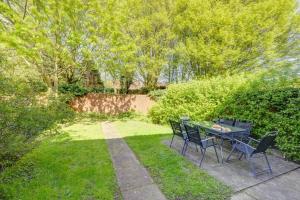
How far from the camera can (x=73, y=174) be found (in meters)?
3.95

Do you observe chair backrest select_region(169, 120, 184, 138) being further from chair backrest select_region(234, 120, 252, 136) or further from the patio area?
chair backrest select_region(234, 120, 252, 136)

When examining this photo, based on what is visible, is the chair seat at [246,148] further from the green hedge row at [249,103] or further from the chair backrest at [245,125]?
the green hedge row at [249,103]

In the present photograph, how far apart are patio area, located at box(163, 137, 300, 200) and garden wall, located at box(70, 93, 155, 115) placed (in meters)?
8.69

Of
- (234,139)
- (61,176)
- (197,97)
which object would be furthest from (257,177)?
(197,97)

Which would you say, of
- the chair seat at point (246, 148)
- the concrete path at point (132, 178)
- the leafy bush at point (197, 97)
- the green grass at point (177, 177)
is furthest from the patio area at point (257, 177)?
the leafy bush at point (197, 97)

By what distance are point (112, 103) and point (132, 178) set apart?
10170 mm

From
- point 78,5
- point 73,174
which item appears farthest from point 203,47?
point 73,174

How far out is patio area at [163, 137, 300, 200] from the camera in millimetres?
3219

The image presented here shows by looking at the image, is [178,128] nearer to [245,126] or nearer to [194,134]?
[194,134]

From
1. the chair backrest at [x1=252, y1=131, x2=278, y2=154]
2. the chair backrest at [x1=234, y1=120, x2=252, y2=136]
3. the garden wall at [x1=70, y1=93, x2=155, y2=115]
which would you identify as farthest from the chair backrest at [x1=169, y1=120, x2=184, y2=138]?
the garden wall at [x1=70, y1=93, x2=155, y2=115]

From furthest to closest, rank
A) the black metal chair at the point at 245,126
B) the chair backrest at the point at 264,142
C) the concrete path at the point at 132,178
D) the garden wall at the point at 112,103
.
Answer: the garden wall at the point at 112,103
the black metal chair at the point at 245,126
the chair backrest at the point at 264,142
the concrete path at the point at 132,178

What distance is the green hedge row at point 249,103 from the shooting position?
4875 mm

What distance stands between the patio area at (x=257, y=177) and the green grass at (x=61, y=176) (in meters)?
2.17

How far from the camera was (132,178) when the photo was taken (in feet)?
12.6
